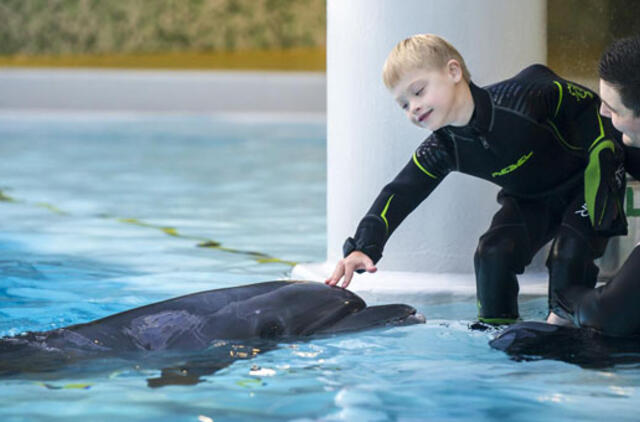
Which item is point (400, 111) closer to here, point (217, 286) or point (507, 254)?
point (507, 254)

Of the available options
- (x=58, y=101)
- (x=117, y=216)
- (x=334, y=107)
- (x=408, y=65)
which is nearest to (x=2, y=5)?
(x=58, y=101)

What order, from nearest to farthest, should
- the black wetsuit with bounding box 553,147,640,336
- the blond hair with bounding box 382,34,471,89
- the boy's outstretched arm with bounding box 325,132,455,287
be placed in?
the black wetsuit with bounding box 553,147,640,336
the blond hair with bounding box 382,34,471,89
the boy's outstretched arm with bounding box 325,132,455,287

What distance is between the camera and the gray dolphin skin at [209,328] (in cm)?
338

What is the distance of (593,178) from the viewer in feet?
11.9

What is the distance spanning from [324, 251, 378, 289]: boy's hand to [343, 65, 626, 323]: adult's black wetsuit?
0.04 meters

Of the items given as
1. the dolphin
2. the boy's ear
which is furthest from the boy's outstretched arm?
the dolphin

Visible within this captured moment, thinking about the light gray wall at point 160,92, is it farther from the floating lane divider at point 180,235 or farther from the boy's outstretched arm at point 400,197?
Answer: the boy's outstretched arm at point 400,197

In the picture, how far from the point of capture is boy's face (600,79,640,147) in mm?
3439

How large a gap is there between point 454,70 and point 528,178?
0.48 m

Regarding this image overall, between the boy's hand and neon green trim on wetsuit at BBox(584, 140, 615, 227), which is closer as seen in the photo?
neon green trim on wetsuit at BBox(584, 140, 615, 227)

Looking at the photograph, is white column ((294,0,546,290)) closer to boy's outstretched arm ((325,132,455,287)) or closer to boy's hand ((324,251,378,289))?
boy's outstretched arm ((325,132,455,287))

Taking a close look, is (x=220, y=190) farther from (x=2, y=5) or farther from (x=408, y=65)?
(x=2, y=5)

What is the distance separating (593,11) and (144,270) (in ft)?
7.87

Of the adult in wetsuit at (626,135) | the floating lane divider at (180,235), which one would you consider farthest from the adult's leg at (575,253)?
the floating lane divider at (180,235)
